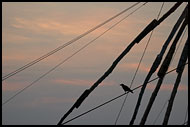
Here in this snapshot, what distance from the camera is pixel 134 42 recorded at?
9.33m

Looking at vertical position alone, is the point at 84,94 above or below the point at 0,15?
below

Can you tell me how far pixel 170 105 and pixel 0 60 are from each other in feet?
21.2

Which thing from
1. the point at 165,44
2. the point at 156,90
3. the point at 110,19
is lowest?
the point at 156,90

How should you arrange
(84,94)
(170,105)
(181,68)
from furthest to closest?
1. (170,105)
2. (181,68)
3. (84,94)

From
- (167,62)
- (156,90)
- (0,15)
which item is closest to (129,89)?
(156,90)

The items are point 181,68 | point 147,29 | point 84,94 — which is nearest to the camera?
point 84,94

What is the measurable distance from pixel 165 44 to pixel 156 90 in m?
1.58

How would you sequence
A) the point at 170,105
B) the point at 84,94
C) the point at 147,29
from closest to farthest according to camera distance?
the point at 84,94 → the point at 147,29 → the point at 170,105

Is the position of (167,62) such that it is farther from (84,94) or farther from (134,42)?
(84,94)

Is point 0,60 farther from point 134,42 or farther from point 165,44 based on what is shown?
point 165,44

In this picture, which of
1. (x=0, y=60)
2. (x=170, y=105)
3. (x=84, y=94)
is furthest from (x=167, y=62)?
(x=0, y=60)

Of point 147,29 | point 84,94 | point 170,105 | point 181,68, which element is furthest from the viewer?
point 170,105

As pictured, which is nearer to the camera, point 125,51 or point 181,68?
point 125,51

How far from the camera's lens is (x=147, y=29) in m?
9.49
